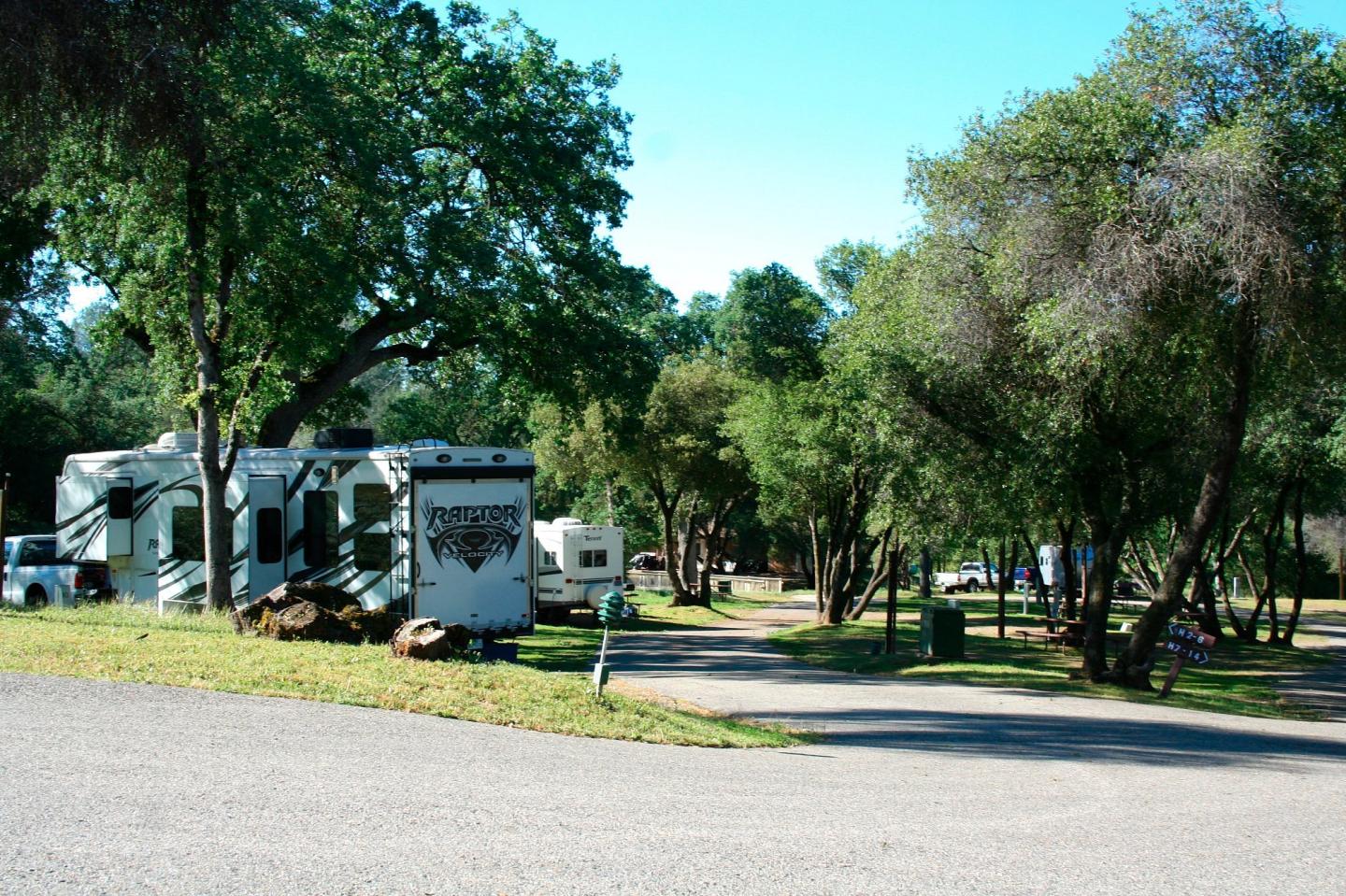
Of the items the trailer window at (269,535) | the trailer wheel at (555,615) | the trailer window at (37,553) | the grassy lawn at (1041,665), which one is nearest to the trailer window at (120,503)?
the trailer window at (37,553)

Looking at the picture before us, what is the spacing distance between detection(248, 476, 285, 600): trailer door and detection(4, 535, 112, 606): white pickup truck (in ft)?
12.6

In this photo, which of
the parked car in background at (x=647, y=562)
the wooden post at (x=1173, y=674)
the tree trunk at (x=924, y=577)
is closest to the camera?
the wooden post at (x=1173, y=674)

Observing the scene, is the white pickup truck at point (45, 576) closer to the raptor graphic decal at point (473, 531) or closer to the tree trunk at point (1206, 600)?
the raptor graphic decal at point (473, 531)

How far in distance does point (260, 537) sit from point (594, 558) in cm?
1355

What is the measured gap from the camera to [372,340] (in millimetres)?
23219

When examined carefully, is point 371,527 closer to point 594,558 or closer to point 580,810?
point 580,810

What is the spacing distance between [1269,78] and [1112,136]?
2.01 m

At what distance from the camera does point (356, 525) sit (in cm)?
1723

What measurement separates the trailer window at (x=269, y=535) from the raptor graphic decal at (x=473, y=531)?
11.5 ft

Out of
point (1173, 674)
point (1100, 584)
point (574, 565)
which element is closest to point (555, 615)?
point (574, 565)

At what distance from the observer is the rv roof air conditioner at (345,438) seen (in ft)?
59.4

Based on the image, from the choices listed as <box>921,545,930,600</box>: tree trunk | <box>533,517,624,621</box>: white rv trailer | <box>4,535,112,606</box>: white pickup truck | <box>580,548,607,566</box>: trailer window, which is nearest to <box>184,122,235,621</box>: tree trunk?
<box>4,535,112,606</box>: white pickup truck

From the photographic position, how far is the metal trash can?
20.6 metres

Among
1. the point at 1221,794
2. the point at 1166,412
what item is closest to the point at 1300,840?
the point at 1221,794
